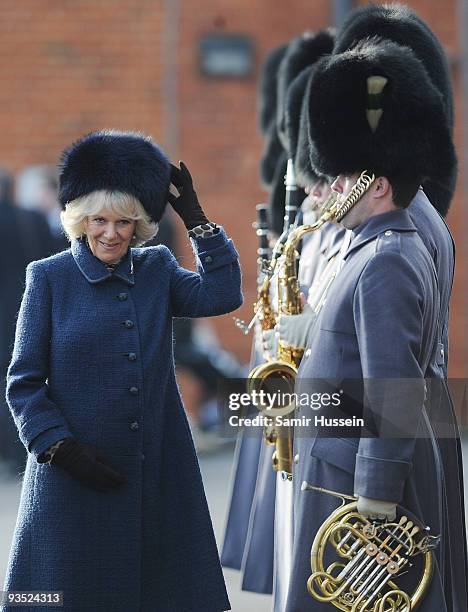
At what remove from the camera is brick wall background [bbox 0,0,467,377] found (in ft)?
33.7

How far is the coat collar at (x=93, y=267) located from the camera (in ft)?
13.1

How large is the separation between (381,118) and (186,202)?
1.92ft

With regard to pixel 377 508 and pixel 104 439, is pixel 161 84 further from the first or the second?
pixel 377 508

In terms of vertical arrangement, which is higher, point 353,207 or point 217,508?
point 353,207

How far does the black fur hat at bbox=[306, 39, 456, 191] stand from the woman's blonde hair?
533mm

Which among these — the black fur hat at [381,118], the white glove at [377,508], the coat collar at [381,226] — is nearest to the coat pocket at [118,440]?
the white glove at [377,508]

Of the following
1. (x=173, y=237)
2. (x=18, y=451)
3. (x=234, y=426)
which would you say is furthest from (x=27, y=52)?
(x=234, y=426)

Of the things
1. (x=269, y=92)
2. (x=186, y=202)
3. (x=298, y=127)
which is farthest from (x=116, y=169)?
(x=269, y=92)

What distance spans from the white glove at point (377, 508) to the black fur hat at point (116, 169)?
981 mm

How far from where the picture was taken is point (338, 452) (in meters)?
3.81

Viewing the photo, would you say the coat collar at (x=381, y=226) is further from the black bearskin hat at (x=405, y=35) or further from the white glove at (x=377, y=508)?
the black bearskin hat at (x=405, y=35)

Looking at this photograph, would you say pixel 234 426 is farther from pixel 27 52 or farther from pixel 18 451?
pixel 27 52

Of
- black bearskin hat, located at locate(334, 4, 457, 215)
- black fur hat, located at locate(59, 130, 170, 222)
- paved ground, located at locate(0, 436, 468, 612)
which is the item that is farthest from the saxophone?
paved ground, located at locate(0, 436, 468, 612)

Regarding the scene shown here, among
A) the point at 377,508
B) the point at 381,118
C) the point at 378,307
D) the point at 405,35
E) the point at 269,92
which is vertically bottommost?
the point at 377,508
